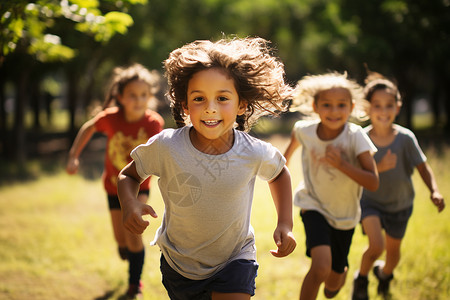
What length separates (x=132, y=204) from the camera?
2396mm

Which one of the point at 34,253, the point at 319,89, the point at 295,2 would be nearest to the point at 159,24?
the point at 295,2

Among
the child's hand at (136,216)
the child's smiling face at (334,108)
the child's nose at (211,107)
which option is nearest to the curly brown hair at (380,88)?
the child's smiling face at (334,108)

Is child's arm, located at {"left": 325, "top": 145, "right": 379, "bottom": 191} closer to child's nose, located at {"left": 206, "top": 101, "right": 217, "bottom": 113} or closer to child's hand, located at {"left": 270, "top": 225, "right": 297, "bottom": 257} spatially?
child's hand, located at {"left": 270, "top": 225, "right": 297, "bottom": 257}

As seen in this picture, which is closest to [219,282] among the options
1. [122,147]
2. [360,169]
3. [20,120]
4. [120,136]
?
[360,169]

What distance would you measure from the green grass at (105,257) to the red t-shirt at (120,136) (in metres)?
1.19

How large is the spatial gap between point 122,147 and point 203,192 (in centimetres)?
240

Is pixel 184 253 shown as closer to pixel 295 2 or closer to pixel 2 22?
pixel 2 22

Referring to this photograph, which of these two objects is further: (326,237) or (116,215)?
(116,215)

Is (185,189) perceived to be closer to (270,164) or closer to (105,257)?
(270,164)

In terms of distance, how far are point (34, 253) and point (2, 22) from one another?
389cm

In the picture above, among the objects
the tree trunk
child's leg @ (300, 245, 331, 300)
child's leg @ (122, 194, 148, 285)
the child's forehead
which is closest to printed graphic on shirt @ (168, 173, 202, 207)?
child's leg @ (300, 245, 331, 300)

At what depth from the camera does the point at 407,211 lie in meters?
4.50

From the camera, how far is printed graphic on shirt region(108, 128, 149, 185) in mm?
4754

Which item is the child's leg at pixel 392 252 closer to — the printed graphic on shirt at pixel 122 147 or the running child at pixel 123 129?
the running child at pixel 123 129
